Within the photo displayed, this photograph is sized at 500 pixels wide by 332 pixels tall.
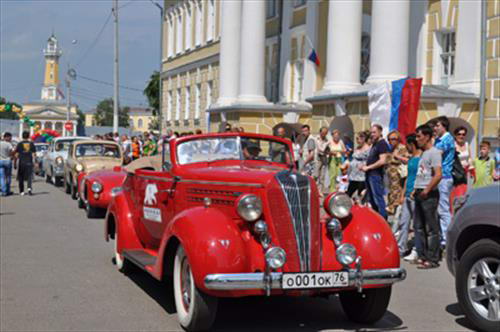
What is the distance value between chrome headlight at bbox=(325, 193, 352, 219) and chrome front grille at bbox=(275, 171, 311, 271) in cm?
38

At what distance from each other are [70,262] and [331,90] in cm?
1318

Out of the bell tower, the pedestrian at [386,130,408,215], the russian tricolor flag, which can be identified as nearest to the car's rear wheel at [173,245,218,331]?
the pedestrian at [386,130,408,215]

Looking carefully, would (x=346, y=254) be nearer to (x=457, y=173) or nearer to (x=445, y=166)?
(x=445, y=166)

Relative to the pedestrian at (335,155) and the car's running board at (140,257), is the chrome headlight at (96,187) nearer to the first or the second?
the pedestrian at (335,155)

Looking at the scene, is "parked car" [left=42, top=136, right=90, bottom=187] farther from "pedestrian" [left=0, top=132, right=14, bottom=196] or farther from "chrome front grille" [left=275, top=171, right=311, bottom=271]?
"chrome front grille" [left=275, top=171, right=311, bottom=271]

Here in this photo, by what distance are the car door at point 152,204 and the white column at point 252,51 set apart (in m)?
19.6

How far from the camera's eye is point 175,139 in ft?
26.7

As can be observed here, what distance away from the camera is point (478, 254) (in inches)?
258

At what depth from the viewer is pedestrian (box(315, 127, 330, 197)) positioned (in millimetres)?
17188

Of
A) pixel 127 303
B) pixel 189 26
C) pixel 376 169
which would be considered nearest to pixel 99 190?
pixel 376 169

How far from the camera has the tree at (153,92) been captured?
78.5 meters

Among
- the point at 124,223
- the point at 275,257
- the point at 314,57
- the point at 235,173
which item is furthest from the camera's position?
the point at 314,57

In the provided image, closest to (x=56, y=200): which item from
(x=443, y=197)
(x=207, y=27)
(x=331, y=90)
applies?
(x=331, y=90)

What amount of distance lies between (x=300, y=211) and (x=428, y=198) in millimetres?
3803
